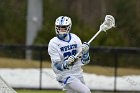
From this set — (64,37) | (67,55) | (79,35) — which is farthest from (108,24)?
(79,35)

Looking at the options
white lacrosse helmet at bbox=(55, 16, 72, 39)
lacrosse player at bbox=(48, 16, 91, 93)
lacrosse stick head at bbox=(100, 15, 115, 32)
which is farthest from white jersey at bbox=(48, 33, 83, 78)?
lacrosse stick head at bbox=(100, 15, 115, 32)

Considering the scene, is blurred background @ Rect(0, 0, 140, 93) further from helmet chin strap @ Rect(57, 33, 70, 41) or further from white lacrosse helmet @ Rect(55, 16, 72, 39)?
white lacrosse helmet @ Rect(55, 16, 72, 39)

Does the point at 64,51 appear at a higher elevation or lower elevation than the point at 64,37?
lower

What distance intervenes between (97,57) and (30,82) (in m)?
3.87

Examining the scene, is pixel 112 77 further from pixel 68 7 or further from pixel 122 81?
pixel 68 7

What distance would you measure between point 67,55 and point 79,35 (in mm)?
23526

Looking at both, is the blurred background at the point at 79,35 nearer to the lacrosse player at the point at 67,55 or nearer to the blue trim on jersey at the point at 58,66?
the lacrosse player at the point at 67,55

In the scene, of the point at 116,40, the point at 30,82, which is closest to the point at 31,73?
the point at 30,82

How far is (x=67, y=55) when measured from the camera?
1137 centimetres

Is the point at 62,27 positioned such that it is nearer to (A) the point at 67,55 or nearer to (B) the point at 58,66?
(A) the point at 67,55

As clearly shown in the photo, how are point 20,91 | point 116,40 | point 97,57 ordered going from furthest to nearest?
point 116,40, point 97,57, point 20,91

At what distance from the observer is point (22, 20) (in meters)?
40.4

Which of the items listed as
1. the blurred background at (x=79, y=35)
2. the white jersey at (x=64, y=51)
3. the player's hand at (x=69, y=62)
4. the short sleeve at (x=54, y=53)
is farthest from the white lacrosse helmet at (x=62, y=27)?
the blurred background at (x=79, y=35)

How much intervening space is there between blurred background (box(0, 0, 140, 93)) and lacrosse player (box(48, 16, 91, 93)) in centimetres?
443
